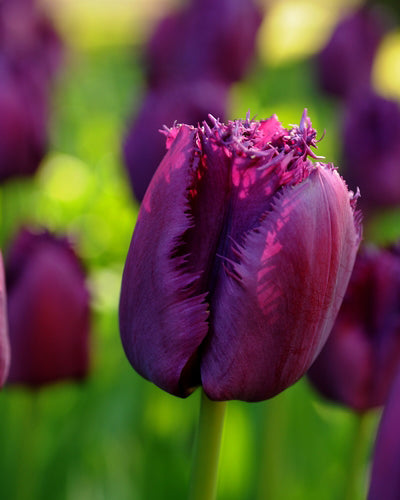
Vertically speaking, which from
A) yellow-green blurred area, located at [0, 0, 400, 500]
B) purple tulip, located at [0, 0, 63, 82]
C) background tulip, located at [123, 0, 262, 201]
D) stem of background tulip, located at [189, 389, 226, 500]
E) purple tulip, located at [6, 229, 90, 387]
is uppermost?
purple tulip, located at [0, 0, 63, 82]

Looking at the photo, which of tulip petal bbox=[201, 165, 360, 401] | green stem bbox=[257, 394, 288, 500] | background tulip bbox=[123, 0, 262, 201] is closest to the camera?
tulip petal bbox=[201, 165, 360, 401]

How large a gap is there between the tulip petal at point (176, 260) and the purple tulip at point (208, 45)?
1295mm

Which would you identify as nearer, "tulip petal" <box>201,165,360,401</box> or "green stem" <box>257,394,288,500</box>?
"tulip petal" <box>201,165,360,401</box>

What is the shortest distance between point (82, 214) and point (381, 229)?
669mm

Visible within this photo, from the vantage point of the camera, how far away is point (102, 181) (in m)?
1.98

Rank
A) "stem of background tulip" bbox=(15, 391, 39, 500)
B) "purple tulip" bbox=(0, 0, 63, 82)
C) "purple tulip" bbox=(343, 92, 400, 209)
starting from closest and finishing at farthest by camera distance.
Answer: "stem of background tulip" bbox=(15, 391, 39, 500) → "purple tulip" bbox=(343, 92, 400, 209) → "purple tulip" bbox=(0, 0, 63, 82)

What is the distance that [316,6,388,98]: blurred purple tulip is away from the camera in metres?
2.08

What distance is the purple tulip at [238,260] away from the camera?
17.0 inches

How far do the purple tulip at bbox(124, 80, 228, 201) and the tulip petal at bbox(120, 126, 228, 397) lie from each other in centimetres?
69

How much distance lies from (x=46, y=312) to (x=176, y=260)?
1.14 feet

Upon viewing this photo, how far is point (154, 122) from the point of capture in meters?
1.18

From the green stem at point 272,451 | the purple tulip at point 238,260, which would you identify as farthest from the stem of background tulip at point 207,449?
the green stem at point 272,451

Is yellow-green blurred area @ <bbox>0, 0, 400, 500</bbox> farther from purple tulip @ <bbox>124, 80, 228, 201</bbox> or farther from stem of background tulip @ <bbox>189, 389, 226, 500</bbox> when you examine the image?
stem of background tulip @ <bbox>189, 389, 226, 500</bbox>

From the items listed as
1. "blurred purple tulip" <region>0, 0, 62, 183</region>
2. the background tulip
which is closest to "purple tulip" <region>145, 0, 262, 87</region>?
the background tulip
